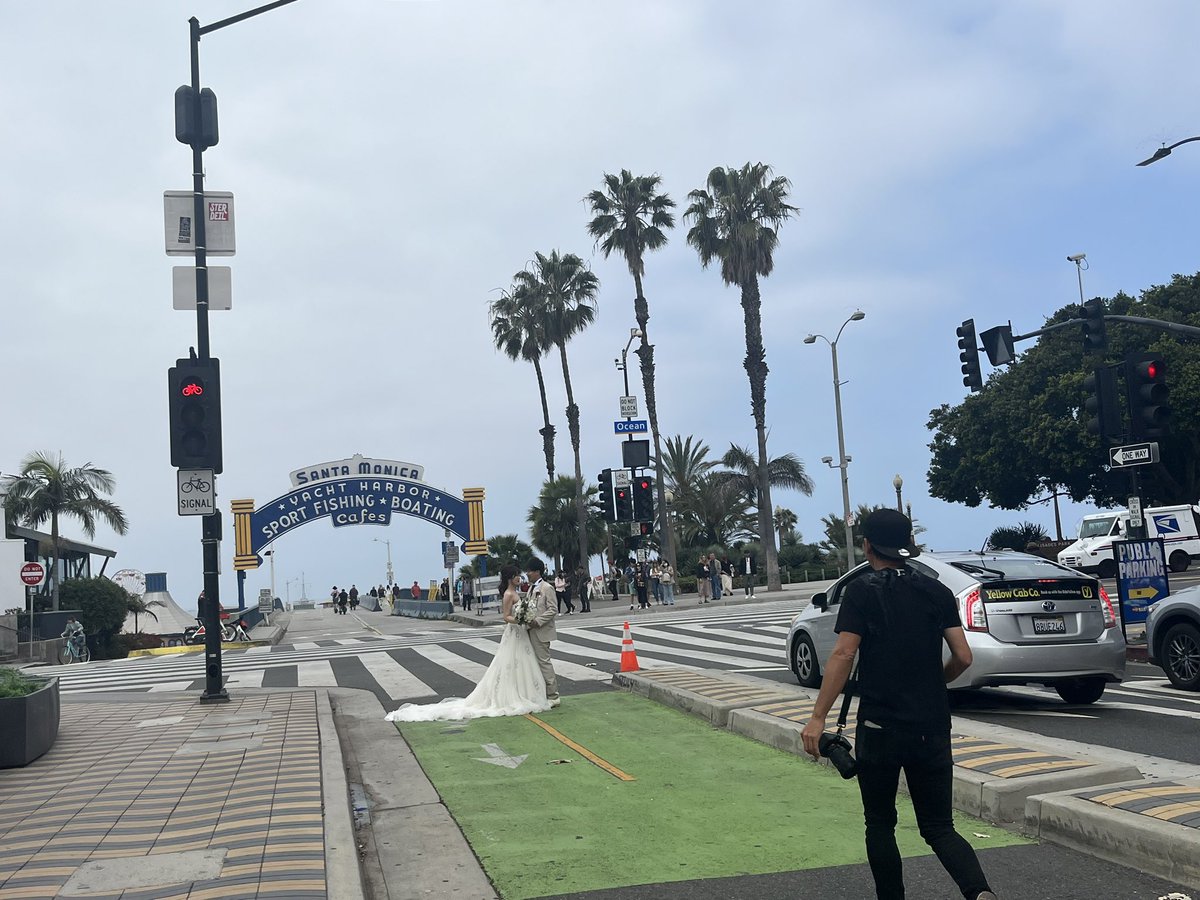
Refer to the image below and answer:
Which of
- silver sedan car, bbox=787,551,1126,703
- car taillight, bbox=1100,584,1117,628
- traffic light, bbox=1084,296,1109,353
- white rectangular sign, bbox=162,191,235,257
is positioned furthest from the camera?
traffic light, bbox=1084,296,1109,353

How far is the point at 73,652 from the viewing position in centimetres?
3194

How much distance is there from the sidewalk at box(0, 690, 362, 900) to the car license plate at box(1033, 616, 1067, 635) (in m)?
6.16

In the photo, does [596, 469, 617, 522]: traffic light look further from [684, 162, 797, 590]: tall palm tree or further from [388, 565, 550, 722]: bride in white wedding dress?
[388, 565, 550, 722]: bride in white wedding dress

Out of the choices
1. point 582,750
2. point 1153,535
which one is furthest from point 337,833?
point 1153,535

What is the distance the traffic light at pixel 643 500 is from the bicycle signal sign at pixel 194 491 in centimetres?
2077

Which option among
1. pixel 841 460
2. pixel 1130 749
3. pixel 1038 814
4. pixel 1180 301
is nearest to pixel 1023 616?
pixel 1130 749

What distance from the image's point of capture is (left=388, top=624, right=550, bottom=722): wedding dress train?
12391mm

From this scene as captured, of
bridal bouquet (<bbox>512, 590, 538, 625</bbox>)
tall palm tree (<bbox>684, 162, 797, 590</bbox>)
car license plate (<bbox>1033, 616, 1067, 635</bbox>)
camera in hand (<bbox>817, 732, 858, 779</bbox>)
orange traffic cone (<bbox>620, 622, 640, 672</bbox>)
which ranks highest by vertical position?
tall palm tree (<bbox>684, 162, 797, 590</bbox>)

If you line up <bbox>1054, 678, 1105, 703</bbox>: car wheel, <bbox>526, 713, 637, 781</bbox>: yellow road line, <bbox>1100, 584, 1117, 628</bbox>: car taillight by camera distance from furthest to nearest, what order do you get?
<bbox>1054, 678, 1105, 703</bbox>: car wheel
<bbox>1100, 584, 1117, 628</bbox>: car taillight
<bbox>526, 713, 637, 781</bbox>: yellow road line

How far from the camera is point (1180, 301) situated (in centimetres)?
4841

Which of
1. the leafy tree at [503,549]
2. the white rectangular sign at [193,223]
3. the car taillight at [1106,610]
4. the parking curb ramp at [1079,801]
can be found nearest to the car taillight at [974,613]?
the car taillight at [1106,610]

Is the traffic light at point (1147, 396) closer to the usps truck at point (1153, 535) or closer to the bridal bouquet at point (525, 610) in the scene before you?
the bridal bouquet at point (525, 610)

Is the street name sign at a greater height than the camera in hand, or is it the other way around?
the street name sign

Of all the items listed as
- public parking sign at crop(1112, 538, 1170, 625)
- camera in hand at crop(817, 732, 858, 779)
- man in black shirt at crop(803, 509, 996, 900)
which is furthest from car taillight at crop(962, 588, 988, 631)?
public parking sign at crop(1112, 538, 1170, 625)
